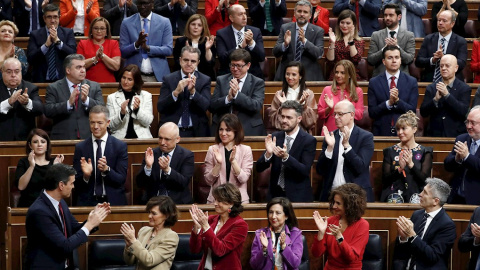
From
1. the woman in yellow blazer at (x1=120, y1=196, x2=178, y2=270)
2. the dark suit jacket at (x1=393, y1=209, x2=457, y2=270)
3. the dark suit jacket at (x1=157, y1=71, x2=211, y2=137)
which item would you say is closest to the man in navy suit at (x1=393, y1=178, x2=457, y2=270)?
the dark suit jacket at (x1=393, y1=209, x2=457, y2=270)

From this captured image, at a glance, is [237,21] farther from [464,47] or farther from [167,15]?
[464,47]

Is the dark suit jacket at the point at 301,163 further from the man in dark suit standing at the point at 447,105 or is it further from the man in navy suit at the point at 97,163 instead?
the man in dark suit standing at the point at 447,105

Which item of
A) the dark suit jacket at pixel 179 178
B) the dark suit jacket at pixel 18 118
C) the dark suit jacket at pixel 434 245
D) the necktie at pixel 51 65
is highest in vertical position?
the necktie at pixel 51 65

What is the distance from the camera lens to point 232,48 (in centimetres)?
677

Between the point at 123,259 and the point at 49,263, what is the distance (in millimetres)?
445

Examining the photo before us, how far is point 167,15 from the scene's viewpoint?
24.2 ft

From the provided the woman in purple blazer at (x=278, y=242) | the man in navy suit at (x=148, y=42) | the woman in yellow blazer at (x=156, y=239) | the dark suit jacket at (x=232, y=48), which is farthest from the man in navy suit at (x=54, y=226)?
the dark suit jacket at (x=232, y=48)

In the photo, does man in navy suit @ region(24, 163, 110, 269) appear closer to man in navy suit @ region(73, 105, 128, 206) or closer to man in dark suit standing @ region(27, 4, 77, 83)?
man in navy suit @ region(73, 105, 128, 206)

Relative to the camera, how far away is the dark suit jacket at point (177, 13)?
732 centimetres

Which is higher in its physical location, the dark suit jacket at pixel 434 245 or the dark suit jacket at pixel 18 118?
the dark suit jacket at pixel 18 118

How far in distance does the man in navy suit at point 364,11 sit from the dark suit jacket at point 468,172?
2133 mm

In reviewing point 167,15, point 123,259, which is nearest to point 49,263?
point 123,259

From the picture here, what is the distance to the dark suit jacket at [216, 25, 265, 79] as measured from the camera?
671 cm

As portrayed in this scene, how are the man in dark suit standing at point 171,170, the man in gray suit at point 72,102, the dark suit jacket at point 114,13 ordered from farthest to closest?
the dark suit jacket at point 114,13 → the man in gray suit at point 72,102 → the man in dark suit standing at point 171,170
